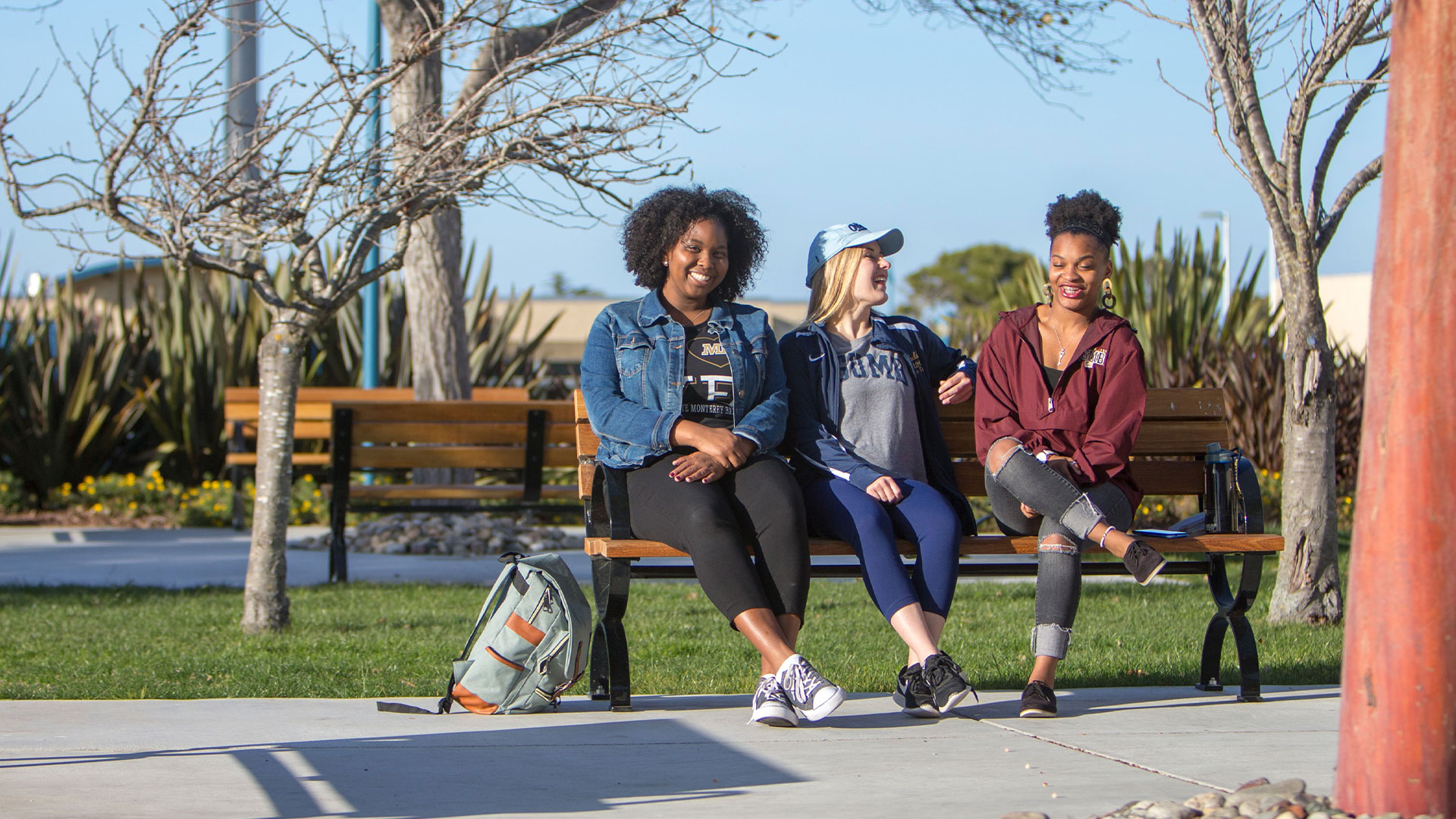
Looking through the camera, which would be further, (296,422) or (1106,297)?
(296,422)

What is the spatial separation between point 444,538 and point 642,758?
568 centimetres

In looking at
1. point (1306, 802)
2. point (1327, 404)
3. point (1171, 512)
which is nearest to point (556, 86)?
point (1327, 404)

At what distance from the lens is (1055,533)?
389 centimetres

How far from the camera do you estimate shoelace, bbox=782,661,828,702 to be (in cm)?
352

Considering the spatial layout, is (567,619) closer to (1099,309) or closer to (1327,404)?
(1099,309)

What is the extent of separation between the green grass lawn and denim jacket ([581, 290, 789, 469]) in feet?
2.82

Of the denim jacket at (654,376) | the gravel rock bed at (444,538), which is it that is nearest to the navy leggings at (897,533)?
the denim jacket at (654,376)

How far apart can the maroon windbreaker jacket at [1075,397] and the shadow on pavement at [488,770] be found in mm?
1336

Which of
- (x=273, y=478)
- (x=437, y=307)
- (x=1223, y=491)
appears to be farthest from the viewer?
(x=437, y=307)

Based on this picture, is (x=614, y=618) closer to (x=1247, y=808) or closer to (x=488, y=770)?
(x=488, y=770)

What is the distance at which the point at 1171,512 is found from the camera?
30.5 feet

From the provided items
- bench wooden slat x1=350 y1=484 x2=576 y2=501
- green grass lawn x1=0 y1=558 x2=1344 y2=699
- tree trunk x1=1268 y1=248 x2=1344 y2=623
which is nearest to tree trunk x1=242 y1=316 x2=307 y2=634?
green grass lawn x1=0 y1=558 x2=1344 y2=699

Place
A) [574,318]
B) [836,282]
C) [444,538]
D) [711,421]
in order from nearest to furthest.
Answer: [711,421] → [836,282] → [444,538] → [574,318]

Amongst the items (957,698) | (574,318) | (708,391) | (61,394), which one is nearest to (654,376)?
(708,391)
